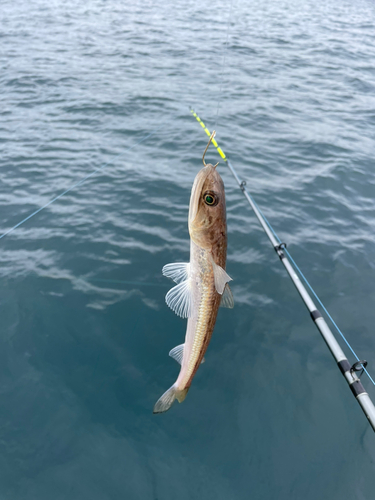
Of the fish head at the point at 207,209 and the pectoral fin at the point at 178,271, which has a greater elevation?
the fish head at the point at 207,209

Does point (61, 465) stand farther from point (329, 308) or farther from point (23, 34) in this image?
point (23, 34)

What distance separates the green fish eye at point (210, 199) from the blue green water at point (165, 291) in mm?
3216

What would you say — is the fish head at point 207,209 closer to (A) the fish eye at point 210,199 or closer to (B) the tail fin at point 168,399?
(A) the fish eye at point 210,199

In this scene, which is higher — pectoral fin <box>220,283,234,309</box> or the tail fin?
pectoral fin <box>220,283,234,309</box>

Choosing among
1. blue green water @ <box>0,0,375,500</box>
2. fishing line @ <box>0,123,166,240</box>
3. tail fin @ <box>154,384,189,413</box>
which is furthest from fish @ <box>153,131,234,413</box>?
fishing line @ <box>0,123,166,240</box>

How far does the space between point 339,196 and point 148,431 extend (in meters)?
7.53

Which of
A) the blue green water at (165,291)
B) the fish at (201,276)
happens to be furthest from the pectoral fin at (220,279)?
the blue green water at (165,291)

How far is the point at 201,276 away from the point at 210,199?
70 cm

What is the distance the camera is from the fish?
10.9 feet

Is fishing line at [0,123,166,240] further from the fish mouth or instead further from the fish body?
the fish mouth

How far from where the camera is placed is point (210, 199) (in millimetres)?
3342

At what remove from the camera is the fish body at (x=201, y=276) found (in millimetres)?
3322

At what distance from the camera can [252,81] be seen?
1734cm

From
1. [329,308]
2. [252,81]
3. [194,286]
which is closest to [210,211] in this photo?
[194,286]
